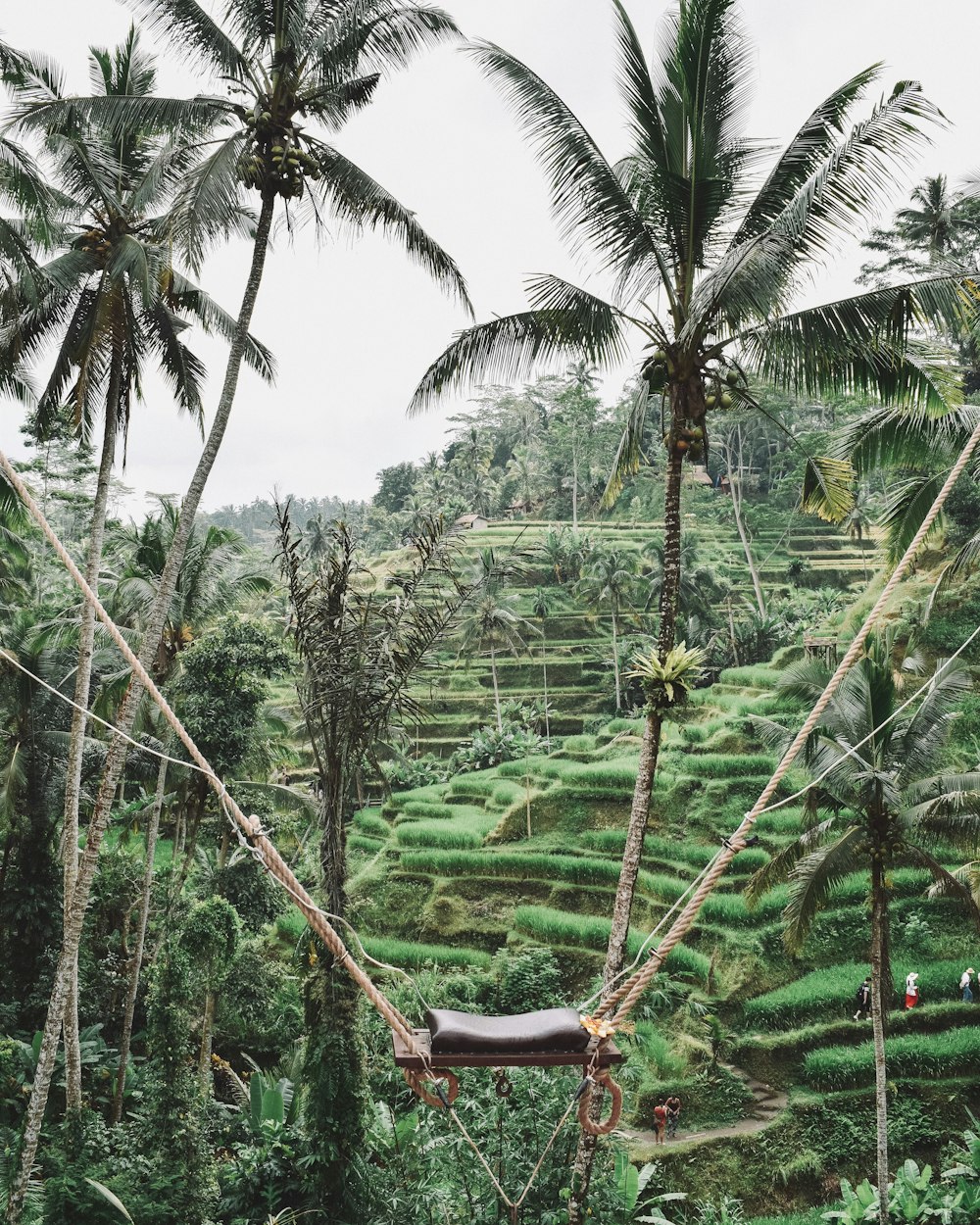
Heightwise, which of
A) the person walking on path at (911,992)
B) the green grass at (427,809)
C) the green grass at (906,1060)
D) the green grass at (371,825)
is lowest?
the green grass at (906,1060)

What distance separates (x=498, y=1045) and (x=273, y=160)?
7854 millimetres

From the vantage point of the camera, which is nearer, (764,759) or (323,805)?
(323,805)

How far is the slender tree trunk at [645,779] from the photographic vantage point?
6.59 m

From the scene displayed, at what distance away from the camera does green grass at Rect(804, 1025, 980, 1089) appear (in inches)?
480

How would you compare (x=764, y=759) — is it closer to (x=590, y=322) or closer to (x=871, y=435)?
(x=871, y=435)

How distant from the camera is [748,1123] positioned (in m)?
12.2

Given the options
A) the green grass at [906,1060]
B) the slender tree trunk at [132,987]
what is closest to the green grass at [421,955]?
the slender tree trunk at [132,987]

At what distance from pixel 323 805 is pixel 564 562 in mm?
31007

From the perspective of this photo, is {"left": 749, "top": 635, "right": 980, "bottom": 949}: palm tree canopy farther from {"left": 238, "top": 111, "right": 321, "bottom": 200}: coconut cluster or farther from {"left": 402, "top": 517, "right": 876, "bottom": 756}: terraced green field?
{"left": 402, "top": 517, "right": 876, "bottom": 756}: terraced green field

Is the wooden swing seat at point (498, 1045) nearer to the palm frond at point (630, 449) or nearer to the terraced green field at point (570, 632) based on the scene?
the palm frond at point (630, 449)

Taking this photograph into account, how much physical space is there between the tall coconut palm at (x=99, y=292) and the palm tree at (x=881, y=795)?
7184 millimetres

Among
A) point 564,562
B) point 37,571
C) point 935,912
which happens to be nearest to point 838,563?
point 564,562

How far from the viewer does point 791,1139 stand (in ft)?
38.9

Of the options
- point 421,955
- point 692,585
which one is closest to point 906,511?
point 421,955
